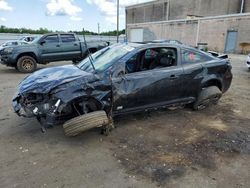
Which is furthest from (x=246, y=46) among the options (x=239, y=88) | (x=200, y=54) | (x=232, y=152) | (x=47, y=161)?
(x=47, y=161)

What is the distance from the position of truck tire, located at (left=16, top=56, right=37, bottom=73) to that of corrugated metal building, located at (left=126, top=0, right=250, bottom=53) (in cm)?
1896

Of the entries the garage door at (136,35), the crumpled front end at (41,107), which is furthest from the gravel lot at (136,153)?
the garage door at (136,35)

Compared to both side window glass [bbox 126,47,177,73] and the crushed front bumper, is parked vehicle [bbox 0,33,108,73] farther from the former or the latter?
the crushed front bumper

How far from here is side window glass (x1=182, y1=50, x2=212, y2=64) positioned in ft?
15.7

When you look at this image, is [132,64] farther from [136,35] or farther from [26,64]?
[136,35]

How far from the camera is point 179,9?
1686 inches

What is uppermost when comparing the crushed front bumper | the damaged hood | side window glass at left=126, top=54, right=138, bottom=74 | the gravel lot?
side window glass at left=126, top=54, right=138, bottom=74

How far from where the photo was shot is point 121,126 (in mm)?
4480

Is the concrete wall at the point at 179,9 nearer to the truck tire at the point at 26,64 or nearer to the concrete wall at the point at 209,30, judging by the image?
the concrete wall at the point at 209,30

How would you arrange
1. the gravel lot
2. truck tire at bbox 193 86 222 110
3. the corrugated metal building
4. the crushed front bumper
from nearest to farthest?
the gravel lot, the crushed front bumper, truck tire at bbox 193 86 222 110, the corrugated metal building

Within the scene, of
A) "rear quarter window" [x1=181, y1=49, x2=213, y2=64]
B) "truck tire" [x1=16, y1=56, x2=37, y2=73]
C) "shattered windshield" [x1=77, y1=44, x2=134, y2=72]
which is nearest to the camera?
"shattered windshield" [x1=77, y1=44, x2=134, y2=72]

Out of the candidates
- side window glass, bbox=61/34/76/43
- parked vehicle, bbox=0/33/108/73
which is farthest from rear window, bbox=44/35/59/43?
side window glass, bbox=61/34/76/43

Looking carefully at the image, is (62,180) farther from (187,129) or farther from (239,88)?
(239,88)

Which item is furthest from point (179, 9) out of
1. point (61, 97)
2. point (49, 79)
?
point (61, 97)
